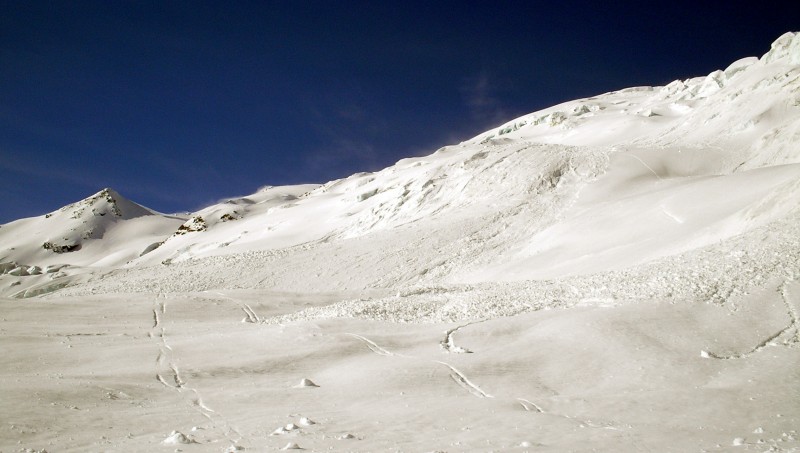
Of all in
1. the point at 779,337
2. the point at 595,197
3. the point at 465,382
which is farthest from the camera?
the point at 595,197

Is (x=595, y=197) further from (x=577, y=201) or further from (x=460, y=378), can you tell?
(x=460, y=378)

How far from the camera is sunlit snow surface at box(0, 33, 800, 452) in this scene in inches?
382

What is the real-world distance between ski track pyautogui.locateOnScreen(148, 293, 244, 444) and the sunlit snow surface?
3.1 inches

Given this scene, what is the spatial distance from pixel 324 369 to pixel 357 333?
3634 millimetres

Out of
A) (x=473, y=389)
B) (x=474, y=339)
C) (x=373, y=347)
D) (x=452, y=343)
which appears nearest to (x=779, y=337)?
(x=474, y=339)

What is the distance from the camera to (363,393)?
12547 millimetres

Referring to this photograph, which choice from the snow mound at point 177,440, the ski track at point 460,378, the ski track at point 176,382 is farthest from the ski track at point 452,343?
the snow mound at point 177,440

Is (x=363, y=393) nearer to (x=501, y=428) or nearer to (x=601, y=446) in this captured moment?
(x=501, y=428)

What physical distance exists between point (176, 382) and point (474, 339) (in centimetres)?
869

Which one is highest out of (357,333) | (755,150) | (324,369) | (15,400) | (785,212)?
(755,150)

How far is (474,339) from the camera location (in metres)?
16.9

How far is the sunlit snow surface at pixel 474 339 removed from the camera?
9.70 meters

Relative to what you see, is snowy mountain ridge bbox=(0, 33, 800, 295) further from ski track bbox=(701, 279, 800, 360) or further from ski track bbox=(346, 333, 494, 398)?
ski track bbox=(346, 333, 494, 398)

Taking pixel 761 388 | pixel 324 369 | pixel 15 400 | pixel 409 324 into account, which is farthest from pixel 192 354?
pixel 761 388
